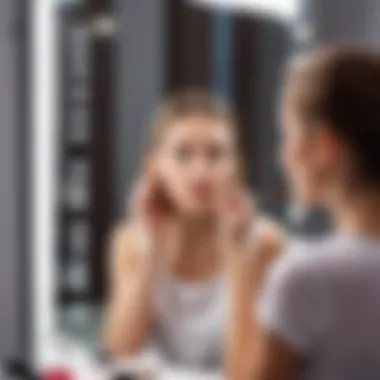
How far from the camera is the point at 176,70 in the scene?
126cm

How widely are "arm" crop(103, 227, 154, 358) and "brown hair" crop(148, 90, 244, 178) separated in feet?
0.46

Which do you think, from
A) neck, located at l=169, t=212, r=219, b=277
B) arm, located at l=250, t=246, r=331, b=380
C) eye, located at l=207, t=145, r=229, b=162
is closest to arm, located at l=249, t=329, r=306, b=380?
arm, located at l=250, t=246, r=331, b=380

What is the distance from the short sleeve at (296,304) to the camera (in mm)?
1179

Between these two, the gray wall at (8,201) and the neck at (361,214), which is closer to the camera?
the neck at (361,214)

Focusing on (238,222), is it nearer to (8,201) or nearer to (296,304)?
(296,304)

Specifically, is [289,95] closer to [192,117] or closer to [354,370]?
[192,117]

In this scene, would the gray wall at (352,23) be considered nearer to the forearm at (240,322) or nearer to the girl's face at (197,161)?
the girl's face at (197,161)

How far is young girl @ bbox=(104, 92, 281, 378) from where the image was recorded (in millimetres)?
1246

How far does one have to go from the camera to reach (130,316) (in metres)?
1.27

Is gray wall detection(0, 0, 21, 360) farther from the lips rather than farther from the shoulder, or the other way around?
the shoulder

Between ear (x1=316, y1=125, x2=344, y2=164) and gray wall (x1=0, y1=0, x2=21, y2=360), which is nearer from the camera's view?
ear (x1=316, y1=125, x2=344, y2=164)

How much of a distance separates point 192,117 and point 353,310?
33cm

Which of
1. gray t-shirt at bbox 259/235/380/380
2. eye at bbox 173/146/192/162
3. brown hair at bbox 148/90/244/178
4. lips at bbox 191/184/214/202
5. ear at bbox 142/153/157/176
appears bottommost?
gray t-shirt at bbox 259/235/380/380

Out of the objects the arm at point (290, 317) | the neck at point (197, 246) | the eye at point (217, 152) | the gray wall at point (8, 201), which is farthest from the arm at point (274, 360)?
the gray wall at point (8, 201)
